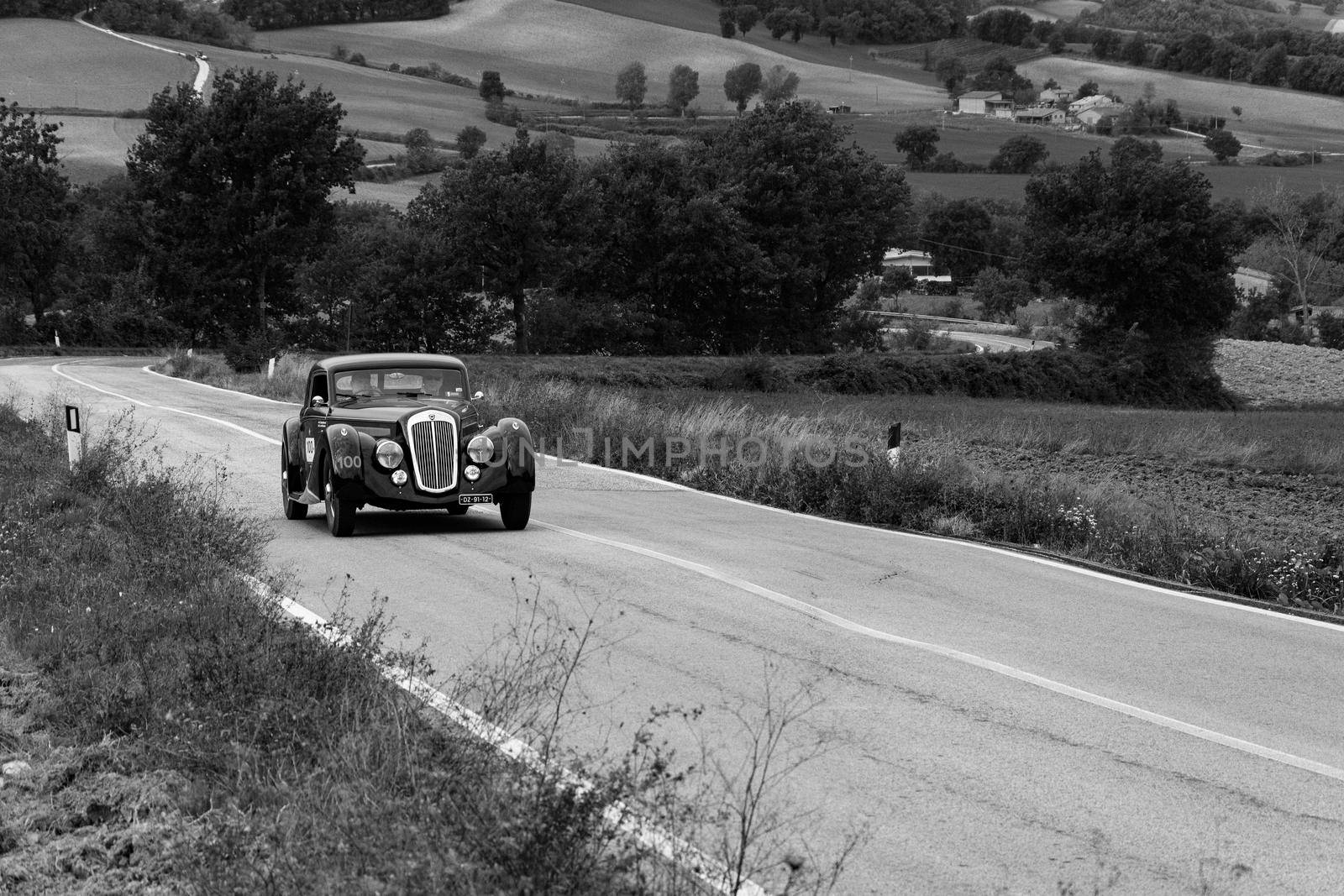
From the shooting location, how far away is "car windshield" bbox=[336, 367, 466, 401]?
49.0 ft

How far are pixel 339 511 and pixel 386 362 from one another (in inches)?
94.0

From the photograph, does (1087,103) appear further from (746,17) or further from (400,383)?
(400,383)

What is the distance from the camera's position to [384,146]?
341ft

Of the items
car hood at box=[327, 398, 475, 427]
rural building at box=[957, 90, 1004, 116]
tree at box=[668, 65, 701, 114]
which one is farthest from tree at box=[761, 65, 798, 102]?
car hood at box=[327, 398, 475, 427]

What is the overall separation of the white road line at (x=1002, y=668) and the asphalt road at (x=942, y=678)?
23 millimetres

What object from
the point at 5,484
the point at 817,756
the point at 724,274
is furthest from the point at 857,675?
the point at 724,274

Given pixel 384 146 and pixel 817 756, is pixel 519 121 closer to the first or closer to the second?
pixel 384 146

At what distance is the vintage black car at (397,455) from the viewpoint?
43.9 feet

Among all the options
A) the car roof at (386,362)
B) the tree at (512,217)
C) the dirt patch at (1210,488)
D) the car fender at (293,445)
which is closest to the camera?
the car fender at (293,445)

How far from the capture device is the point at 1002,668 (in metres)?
8.59

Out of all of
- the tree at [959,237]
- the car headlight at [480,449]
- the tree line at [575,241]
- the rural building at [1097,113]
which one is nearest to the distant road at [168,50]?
the tree line at [575,241]

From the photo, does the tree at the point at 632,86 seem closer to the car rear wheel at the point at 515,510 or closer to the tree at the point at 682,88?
the tree at the point at 682,88

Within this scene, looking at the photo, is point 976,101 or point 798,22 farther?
point 798,22

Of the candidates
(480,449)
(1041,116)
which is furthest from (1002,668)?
(1041,116)
